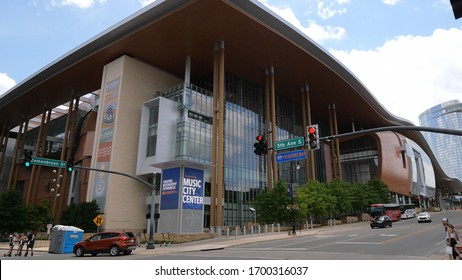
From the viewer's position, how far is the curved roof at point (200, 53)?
4497 centimetres

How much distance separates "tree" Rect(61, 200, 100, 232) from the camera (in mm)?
44219

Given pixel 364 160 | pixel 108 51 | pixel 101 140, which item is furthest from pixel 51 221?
pixel 364 160

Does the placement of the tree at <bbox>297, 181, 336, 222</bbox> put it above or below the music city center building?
below

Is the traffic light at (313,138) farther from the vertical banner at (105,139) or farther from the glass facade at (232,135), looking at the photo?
the vertical banner at (105,139)

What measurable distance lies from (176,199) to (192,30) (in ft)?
81.5

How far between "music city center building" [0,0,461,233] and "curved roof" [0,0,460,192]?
0.58 feet

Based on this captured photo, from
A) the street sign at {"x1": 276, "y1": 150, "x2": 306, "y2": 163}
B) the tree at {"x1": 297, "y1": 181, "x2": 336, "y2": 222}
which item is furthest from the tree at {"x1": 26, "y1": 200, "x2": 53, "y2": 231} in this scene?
the street sign at {"x1": 276, "y1": 150, "x2": 306, "y2": 163}

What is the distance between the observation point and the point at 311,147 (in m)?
16.1

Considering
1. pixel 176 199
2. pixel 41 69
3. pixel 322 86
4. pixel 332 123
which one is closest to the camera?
pixel 176 199

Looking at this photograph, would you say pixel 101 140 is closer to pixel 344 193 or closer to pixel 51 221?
pixel 51 221

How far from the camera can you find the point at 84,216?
44.4 m

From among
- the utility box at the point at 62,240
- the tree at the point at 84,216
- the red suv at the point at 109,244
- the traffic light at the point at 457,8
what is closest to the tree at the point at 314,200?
the tree at the point at 84,216

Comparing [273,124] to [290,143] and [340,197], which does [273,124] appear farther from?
[290,143]

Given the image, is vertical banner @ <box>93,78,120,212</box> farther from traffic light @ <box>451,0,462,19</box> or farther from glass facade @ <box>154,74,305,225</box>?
traffic light @ <box>451,0,462,19</box>
